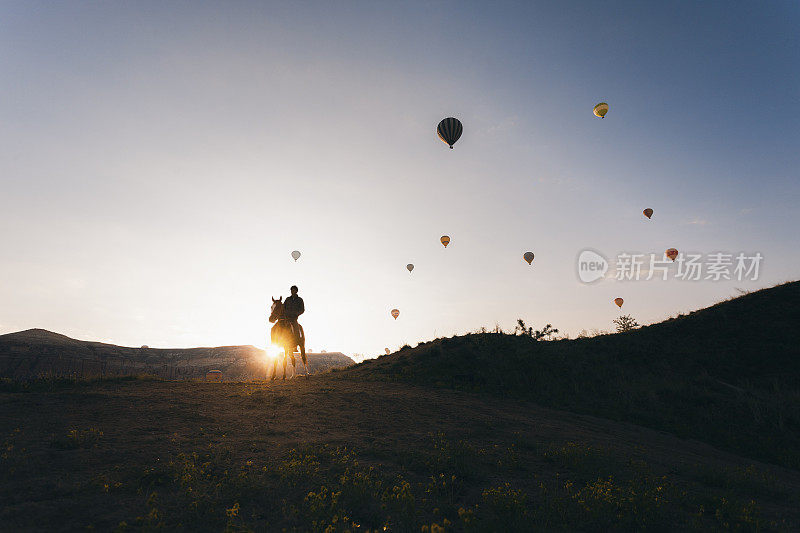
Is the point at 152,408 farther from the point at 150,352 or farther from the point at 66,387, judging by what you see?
the point at 150,352

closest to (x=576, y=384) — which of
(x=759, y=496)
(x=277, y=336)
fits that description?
(x=759, y=496)

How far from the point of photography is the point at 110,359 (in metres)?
70.5

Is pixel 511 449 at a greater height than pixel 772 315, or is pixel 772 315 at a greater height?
pixel 772 315

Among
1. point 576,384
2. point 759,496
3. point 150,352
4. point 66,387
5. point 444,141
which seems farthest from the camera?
point 150,352

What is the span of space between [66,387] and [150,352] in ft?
273

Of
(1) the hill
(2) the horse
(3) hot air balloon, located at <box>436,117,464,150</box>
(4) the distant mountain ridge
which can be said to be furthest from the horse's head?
(4) the distant mountain ridge

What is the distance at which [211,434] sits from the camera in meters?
9.50

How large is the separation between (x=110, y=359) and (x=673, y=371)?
82141mm

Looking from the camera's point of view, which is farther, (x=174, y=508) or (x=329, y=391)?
(x=329, y=391)

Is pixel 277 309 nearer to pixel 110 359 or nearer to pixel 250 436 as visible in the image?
pixel 250 436

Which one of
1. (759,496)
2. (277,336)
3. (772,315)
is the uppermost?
(772,315)

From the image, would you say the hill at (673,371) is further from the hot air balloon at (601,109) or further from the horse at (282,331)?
the hot air balloon at (601,109)

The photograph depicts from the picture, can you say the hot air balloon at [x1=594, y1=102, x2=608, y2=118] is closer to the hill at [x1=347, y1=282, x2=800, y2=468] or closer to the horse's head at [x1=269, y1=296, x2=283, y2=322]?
the hill at [x1=347, y1=282, x2=800, y2=468]

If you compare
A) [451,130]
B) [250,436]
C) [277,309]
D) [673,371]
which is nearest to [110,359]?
[277,309]
